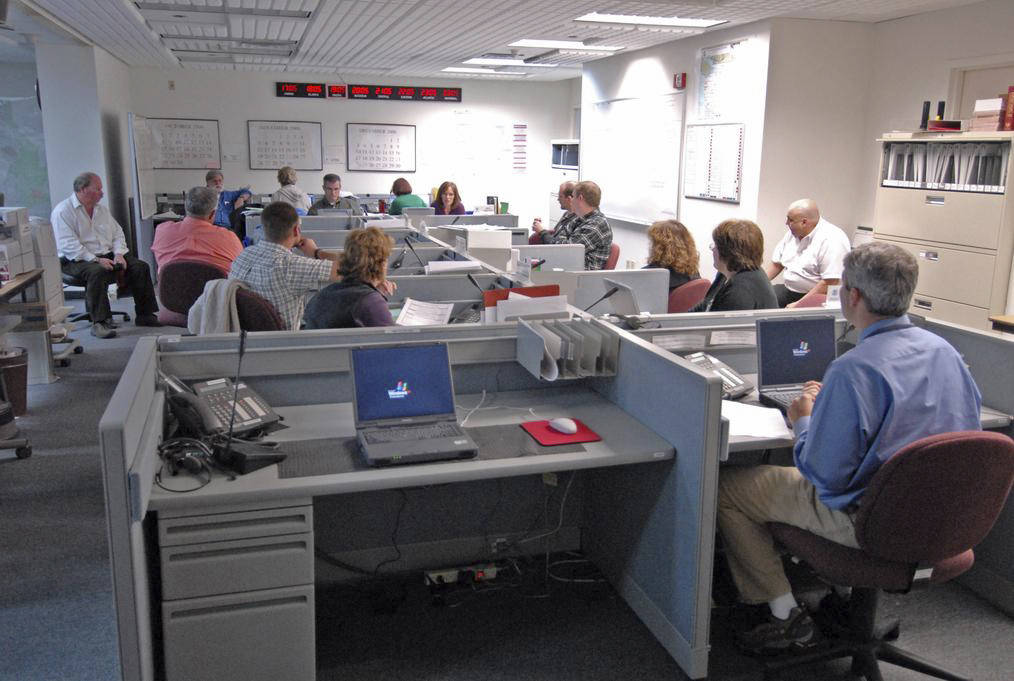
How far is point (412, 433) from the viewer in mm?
2225

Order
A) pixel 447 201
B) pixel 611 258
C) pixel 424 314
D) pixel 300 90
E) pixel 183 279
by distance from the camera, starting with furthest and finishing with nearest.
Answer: pixel 300 90
pixel 447 201
pixel 611 258
pixel 183 279
pixel 424 314

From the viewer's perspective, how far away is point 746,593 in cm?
229

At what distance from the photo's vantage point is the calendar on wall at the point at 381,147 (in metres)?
10.4

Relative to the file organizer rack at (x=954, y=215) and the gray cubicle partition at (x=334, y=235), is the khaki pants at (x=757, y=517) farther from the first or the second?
the gray cubicle partition at (x=334, y=235)

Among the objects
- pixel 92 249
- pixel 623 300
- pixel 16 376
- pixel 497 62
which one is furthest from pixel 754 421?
pixel 497 62

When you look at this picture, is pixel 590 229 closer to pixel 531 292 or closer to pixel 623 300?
pixel 623 300

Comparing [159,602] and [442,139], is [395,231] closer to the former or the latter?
[159,602]

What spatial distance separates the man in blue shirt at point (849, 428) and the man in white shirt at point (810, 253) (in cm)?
284

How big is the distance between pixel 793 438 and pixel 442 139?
9159 millimetres

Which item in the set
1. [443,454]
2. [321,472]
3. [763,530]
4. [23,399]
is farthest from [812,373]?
[23,399]

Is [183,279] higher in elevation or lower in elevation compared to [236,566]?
higher

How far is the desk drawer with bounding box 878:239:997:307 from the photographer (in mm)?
4484

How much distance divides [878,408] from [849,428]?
0.09m

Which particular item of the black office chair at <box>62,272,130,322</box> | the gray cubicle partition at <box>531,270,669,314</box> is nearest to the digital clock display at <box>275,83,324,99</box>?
the black office chair at <box>62,272,130,322</box>
